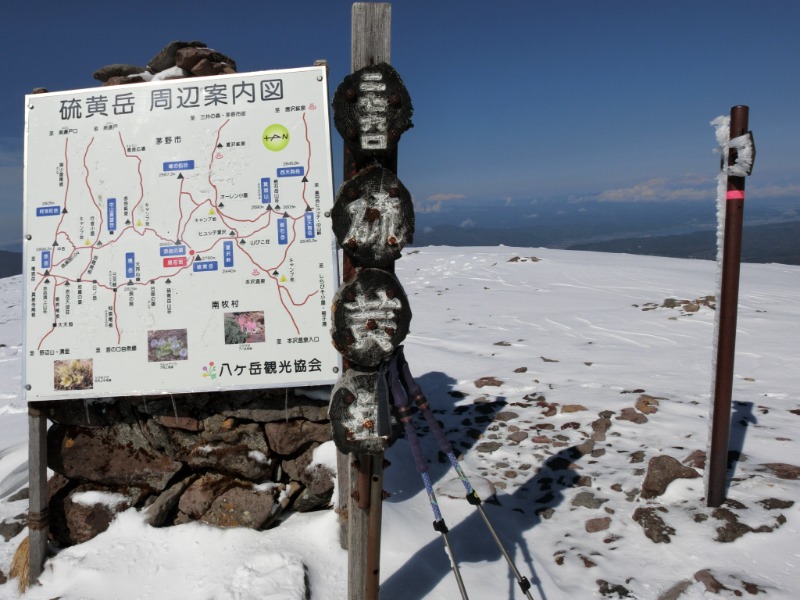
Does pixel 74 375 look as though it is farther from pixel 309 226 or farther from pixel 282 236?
pixel 309 226

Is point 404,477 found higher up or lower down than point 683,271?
lower down

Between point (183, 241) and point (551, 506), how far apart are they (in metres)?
3.40

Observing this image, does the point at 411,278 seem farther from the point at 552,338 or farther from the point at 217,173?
the point at 217,173

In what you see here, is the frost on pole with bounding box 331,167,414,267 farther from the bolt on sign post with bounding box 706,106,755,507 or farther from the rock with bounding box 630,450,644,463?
the rock with bounding box 630,450,644,463

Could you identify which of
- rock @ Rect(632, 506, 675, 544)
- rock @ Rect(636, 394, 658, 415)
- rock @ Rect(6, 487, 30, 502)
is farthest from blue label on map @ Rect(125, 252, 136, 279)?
rock @ Rect(636, 394, 658, 415)

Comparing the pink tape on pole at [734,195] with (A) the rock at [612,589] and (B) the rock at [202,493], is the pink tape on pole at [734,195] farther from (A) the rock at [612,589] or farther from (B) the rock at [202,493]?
(B) the rock at [202,493]

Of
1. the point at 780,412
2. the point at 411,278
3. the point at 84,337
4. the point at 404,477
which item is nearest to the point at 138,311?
the point at 84,337

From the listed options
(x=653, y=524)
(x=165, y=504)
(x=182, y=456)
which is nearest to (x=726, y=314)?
(x=653, y=524)

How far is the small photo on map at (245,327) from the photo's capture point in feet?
13.2

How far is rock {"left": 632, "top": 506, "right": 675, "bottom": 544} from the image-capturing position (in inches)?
148

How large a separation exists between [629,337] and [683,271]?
10347 mm

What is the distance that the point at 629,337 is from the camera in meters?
9.25

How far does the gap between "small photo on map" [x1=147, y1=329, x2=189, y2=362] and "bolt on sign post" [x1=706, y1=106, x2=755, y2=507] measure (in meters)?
3.75

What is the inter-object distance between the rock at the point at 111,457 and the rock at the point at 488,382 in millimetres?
3838
